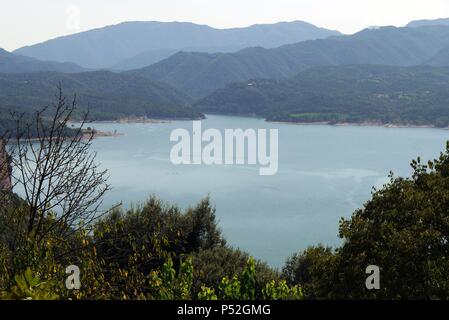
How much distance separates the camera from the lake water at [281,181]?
185ft

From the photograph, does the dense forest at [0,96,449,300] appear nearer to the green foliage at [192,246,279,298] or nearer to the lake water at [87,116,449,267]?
the green foliage at [192,246,279,298]

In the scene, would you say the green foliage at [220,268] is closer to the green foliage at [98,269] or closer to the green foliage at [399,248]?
the green foliage at [98,269]

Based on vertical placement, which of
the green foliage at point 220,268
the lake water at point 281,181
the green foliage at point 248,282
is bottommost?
the green foliage at point 220,268

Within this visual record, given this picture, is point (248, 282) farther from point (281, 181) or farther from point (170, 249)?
point (281, 181)

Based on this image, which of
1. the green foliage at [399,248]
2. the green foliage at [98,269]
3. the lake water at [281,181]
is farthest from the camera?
the lake water at [281,181]

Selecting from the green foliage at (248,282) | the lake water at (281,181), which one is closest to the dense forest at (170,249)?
the green foliage at (248,282)

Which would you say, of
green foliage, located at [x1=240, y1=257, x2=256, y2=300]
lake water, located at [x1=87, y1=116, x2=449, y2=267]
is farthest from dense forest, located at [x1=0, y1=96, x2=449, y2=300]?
lake water, located at [x1=87, y1=116, x2=449, y2=267]

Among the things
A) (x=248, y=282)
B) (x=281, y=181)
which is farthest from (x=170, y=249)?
(x=281, y=181)

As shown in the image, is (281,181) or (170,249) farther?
(281,181)

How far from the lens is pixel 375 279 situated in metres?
12.8

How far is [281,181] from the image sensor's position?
87500mm

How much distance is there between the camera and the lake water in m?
56.4
